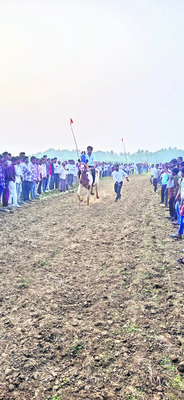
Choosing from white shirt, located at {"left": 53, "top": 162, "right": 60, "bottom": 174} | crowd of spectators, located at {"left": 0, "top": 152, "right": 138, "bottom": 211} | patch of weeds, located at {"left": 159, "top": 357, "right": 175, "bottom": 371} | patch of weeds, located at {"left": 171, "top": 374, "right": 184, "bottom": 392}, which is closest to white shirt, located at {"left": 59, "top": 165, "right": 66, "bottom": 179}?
crowd of spectators, located at {"left": 0, "top": 152, "right": 138, "bottom": 211}

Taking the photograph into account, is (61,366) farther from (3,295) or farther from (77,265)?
(77,265)

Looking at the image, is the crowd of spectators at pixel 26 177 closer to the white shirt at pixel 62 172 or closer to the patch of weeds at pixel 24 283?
the white shirt at pixel 62 172

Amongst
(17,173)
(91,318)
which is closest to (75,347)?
(91,318)

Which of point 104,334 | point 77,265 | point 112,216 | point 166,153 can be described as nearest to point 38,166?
point 112,216

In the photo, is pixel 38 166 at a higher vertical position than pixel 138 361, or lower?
higher

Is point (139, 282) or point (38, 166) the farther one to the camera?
point (38, 166)

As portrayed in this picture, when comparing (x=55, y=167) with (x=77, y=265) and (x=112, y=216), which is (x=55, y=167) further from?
(x=77, y=265)

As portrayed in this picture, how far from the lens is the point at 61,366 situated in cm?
337

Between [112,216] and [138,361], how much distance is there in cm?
887

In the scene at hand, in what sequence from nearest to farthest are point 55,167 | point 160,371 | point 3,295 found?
1. point 160,371
2. point 3,295
3. point 55,167

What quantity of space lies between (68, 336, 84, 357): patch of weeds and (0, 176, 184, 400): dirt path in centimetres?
1

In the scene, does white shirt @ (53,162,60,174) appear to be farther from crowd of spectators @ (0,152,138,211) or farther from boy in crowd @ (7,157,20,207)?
boy in crowd @ (7,157,20,207)

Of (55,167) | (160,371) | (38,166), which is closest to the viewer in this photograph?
(160,371)

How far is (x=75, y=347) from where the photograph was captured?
12.1 ft
